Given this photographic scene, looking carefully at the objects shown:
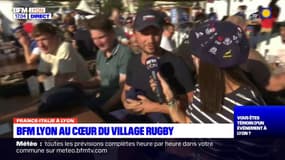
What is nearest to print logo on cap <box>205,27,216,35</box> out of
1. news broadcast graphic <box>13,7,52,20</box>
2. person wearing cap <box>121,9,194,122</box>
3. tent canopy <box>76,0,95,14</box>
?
person wearing cap <box>121,9,194,122</box>

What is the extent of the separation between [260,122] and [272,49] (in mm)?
441

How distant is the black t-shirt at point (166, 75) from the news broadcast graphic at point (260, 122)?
13.6 inches

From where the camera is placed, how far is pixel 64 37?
2838 millimetres

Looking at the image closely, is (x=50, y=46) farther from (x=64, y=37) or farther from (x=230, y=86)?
(x=230, y=86)

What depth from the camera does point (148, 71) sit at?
9.38 ft

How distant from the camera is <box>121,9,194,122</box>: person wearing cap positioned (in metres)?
2.81

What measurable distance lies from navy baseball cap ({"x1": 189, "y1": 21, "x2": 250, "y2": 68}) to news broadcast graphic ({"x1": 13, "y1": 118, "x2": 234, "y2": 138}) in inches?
17.0

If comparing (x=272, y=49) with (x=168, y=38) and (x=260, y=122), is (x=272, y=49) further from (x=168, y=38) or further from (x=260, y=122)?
(x=168, y=38)

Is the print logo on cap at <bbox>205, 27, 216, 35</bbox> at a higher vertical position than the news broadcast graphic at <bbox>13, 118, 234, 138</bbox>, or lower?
higher

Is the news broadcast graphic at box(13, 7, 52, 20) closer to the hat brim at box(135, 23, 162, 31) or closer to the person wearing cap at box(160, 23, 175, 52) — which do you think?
the hat brim at box(135, 23, 162, 31)

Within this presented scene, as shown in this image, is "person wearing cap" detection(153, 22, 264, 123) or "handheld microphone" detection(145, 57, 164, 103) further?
"handheld microphone" detection(145, 57, 164, 103)

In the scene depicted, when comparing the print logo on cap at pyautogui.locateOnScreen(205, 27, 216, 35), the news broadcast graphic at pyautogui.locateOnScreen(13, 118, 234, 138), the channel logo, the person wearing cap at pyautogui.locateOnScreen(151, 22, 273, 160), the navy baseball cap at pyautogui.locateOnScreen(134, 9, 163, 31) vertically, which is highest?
the channel logo

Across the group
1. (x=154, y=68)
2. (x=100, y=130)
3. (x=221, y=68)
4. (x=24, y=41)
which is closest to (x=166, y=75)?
(x=154, y=68)

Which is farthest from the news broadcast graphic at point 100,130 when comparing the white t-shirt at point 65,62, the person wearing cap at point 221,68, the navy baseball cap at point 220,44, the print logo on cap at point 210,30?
the print logo on cap at point 210,30
